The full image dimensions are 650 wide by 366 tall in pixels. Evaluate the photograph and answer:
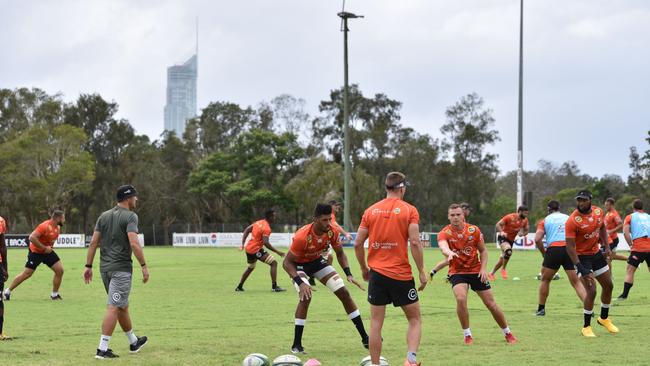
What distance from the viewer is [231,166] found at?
9106 cm

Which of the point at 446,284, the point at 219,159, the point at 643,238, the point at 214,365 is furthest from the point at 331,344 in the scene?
the point at 219,159

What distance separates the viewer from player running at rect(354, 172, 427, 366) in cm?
947

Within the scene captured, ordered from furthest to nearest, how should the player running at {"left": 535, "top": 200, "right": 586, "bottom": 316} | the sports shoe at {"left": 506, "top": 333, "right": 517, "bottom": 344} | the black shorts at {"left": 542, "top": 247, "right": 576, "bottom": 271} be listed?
the black shorts at {"left": 542, "top": 247, "right": 576, "bottom": 271}, the player running at {"left": 535, "top": 200, "right": 586, "bottom": 316}, the sports shoe at {"left": 506, "top": 333, "right": 517, "bottom": 344}

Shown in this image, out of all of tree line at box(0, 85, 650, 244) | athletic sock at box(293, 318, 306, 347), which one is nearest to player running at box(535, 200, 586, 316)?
athletic sock at box(293, 318, 306, 347)

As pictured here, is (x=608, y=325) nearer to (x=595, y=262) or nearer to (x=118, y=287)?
(x=595, y=262)

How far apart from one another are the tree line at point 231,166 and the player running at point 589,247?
64.1 m

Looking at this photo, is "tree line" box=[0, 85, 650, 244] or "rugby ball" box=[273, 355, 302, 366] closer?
"rugby ball" box=[273, 355, 302, 366]

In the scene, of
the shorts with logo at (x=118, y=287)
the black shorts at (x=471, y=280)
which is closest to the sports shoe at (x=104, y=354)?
the shorts with logo at (x=118, y=287)

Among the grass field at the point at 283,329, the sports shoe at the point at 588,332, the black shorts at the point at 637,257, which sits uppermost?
the black shorts at the point at 637,257

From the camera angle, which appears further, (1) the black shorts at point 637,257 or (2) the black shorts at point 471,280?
(1) the black shorts at point 637,257

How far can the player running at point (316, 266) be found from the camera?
11672 millimetres

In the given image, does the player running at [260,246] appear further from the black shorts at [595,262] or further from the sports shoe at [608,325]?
the sports shoe at [608,325]

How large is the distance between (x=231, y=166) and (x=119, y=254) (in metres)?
80.0

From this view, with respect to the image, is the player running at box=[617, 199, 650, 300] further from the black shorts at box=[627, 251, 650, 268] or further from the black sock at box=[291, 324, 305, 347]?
the black sock at box=[291, 324, 305, 347]
